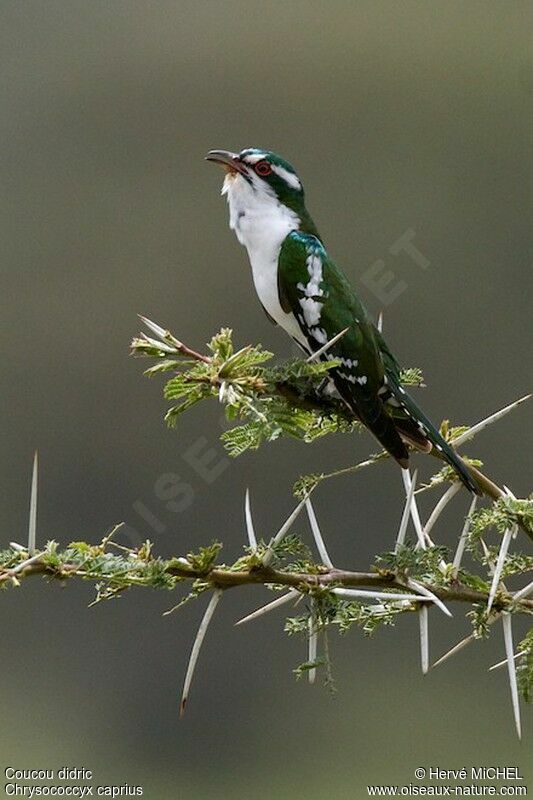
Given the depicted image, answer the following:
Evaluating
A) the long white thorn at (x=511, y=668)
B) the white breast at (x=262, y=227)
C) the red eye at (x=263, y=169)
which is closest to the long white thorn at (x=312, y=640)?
the long white thorn at (x=511, y=668)

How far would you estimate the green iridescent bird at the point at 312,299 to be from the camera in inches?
34.6

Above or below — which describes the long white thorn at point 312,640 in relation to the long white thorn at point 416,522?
below

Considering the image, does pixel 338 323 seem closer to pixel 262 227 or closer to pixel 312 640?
pixel 262 227

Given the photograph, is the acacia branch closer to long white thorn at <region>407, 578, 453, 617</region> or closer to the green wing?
long white thorn at <region>407, 578, 453, 617</region>

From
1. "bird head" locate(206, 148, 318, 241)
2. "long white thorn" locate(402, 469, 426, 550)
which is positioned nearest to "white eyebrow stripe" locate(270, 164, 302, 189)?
"bird head" locate(206, 148, 318, 241)

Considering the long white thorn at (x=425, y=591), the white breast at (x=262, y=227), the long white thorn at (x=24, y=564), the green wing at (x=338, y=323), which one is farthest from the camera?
the white breast at (x=262, y=227)

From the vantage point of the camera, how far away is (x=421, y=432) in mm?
866

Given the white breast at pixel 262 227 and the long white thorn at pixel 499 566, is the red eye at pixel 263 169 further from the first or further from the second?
the long white thorn at pixel 499 566

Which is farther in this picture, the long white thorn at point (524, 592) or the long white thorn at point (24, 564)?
the long white thorn at point (524, 592)

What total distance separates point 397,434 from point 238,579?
0.79 ft

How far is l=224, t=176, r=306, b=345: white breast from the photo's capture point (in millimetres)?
1065

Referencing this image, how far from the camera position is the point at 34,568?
623 mm

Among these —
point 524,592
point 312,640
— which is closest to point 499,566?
point 524,592

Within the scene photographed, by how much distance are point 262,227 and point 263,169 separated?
0.06 metres
